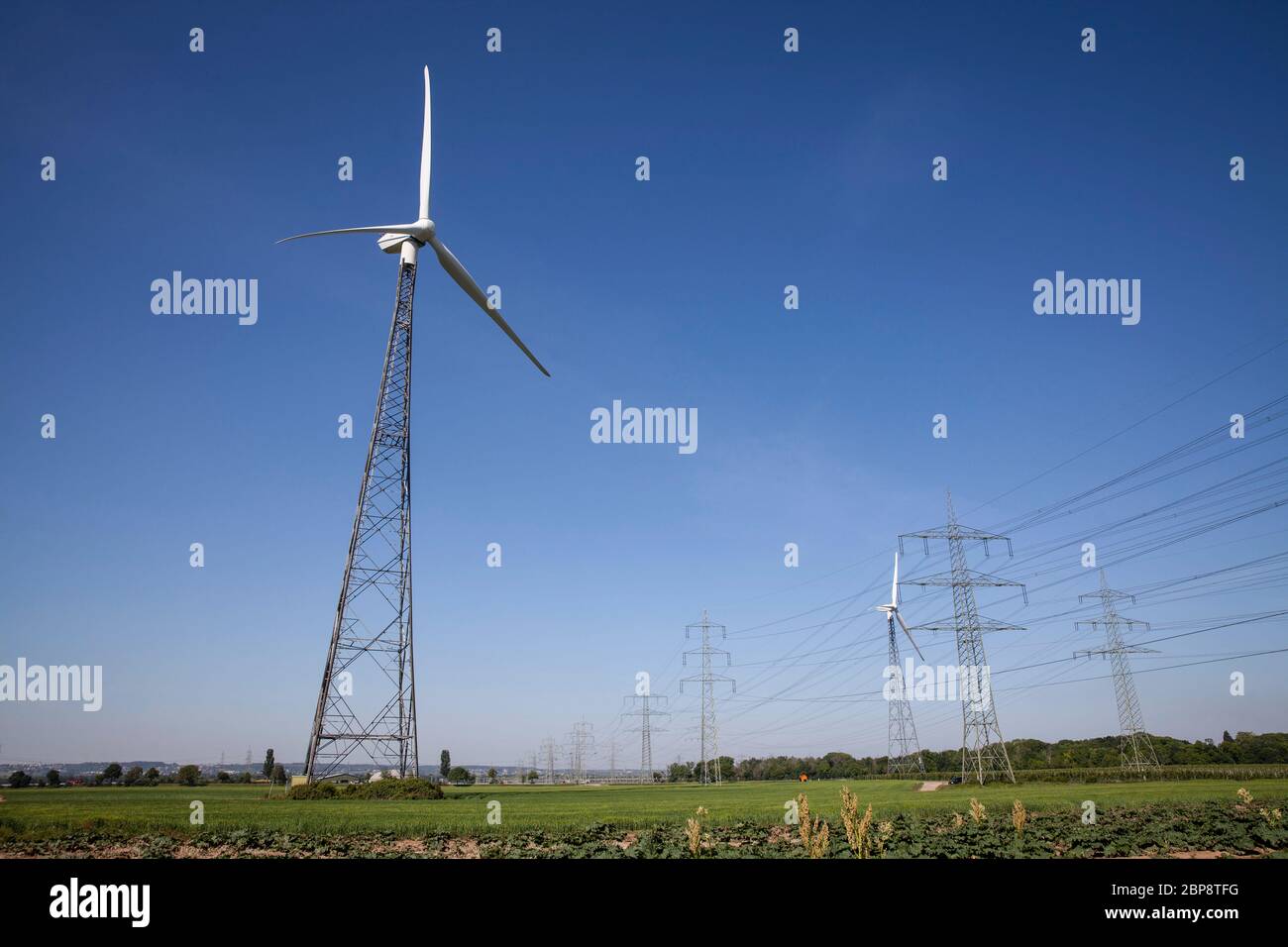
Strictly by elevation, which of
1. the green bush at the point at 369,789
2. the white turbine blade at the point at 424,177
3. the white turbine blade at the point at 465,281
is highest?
the white turbine blade at the point at 424,177

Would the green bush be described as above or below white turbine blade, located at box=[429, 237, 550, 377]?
below

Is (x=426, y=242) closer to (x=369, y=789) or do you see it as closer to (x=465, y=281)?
(x=465, y=281)

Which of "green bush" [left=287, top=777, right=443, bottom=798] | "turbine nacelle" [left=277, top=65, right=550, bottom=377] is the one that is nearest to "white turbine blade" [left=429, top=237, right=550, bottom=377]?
"turbine nacelle" [left=277, top=65, right=550, bottom=377]

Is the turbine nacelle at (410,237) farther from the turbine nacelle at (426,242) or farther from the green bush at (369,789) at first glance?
the green bush at (369,789)

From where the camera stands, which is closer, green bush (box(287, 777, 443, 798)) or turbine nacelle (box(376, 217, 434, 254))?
green bush (box(287, 777, 443, 798))

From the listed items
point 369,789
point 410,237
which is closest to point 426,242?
point 410,237

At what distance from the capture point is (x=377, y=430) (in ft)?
173

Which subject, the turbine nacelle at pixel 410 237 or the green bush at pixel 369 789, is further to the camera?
the turbine nacelle at pixel 410 237

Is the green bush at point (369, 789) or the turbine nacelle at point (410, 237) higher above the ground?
the turbine nacelle at point (410, 237)

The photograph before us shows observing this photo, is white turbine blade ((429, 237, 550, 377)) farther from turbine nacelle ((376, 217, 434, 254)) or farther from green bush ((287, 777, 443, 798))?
green bush ((287, 777, 443, 798))

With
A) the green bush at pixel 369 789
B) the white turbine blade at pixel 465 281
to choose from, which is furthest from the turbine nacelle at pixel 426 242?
the green bush at pixel 369 789

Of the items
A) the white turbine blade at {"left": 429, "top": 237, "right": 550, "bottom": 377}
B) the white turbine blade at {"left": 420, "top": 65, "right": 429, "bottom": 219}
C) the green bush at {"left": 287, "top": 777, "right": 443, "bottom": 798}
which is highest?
the white turbine blade at {"left": 420, "top": 65, "right": 429, "bottom": 219}
